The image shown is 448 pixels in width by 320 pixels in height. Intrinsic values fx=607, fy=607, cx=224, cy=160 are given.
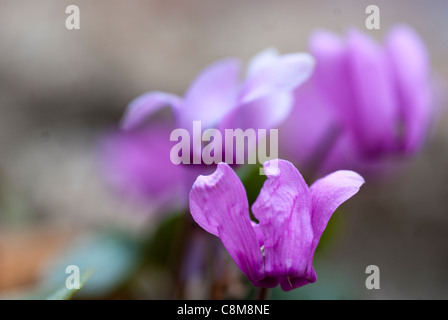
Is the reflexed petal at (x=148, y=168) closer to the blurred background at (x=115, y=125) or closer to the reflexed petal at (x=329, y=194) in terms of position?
the blurred background at (x=115, y=125)

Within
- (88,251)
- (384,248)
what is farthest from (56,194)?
(384,248)

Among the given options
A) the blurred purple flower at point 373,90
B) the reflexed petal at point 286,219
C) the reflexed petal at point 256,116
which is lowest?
the reflexed petal at point 286,219

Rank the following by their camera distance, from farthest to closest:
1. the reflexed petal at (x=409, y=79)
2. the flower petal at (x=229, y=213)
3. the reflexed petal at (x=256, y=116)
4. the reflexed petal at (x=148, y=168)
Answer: the reflexed petal at (x=148, y=168)
the reflexed petal at (x=409, y=79)
the reflexed petal at (x=256, y=116)
the flower petal at (x=229, y=213)

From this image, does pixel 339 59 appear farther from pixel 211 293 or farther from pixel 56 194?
pixel 56 194

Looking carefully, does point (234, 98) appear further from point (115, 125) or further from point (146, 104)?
point (115, 125)

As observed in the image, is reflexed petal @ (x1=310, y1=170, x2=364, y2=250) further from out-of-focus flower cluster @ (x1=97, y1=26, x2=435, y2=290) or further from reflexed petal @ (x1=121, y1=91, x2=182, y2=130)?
reflexed petal @ (x1=121, y1=91, x2=182, y2=130)

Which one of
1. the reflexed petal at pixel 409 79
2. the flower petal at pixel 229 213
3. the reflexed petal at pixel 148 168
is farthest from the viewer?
the reflexed petal at pixel 148 168

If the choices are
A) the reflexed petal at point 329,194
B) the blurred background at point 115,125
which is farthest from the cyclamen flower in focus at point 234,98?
the blurred background at point 115,125
